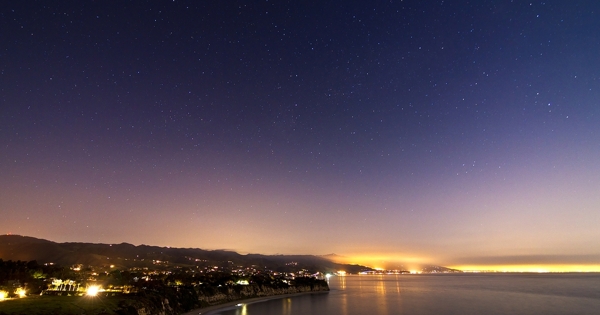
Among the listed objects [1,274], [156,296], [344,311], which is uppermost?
[1,274]

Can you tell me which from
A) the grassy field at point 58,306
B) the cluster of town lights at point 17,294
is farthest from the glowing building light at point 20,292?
the grassy field at point 58,306

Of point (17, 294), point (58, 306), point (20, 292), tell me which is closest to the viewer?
point (58, 306)

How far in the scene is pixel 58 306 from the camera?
4372 cm

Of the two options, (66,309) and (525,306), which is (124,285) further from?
(525,306)

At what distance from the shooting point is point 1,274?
5947 cm

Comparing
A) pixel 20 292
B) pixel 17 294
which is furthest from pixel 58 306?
pixel 20 292

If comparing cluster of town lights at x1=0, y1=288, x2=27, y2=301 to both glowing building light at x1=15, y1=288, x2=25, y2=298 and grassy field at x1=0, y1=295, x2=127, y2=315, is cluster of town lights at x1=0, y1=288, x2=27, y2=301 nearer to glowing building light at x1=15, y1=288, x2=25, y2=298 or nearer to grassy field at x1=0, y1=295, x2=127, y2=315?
glowing building light at x1=15, y1=288, x2=25, y2=298

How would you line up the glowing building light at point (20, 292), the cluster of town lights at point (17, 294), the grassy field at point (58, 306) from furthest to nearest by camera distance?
the glowing building light at point (20, 292)
the cluster of town lights at point (17, 294)
the grassy field at point (58, 306)

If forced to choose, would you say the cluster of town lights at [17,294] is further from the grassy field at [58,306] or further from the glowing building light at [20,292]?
the grassy field at [58,306]

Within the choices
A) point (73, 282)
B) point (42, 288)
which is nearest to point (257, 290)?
point (73, 282)

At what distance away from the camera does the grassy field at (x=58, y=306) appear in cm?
3951

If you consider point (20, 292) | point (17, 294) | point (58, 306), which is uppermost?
point (20, 292)

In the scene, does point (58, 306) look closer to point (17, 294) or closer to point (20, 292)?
point (17, 294)

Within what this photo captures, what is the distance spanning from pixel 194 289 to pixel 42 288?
3219cm
